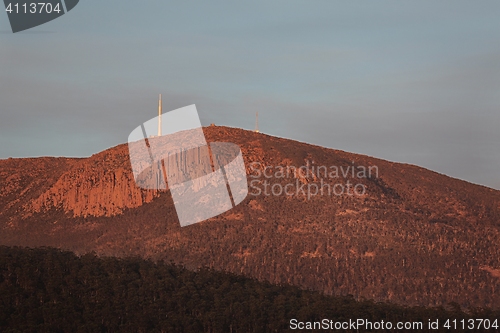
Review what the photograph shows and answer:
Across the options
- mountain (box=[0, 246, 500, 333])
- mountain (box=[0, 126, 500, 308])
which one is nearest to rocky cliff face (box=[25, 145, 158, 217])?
mountain (box=[0, 126, 500, 308])

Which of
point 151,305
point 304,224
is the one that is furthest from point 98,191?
point 151,305

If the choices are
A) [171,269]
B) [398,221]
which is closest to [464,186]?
[398,221]

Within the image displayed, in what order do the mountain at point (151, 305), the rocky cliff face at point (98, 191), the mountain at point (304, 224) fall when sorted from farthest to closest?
1. the rocky cliff face at point (98, 191)
2. the mountain at point (304, 224)
3. the mountain at point (151, 305)

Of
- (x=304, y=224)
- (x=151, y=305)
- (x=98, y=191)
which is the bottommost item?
(x=151, y=305)

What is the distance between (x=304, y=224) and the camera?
123m

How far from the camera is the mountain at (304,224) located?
342 feet

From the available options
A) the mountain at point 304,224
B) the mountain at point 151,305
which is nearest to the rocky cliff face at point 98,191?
the mountain at point 304,224

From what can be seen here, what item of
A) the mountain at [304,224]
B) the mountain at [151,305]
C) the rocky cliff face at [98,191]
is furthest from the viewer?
the rocky cliff face at [98,191]

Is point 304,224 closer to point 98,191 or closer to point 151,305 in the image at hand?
point 98,191

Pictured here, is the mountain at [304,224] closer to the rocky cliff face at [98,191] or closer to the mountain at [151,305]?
the rocky cliff face at [98,191]

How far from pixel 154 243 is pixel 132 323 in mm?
63500

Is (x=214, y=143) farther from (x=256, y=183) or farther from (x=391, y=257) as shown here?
(x=391, y=257)

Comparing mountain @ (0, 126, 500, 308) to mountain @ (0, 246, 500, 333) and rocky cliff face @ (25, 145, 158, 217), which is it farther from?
mountain @ (0, 246, 500, 333)

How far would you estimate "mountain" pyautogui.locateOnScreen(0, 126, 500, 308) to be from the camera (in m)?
104
